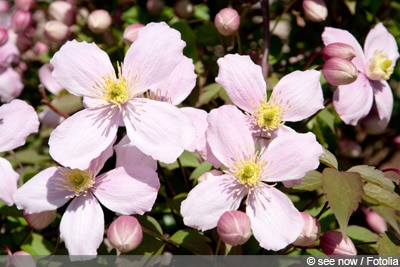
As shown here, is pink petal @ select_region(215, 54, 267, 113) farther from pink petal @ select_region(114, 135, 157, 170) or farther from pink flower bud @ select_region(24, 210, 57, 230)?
pink flower bud @ select_region(24, 210, 57, 230)

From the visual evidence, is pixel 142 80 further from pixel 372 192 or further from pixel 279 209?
pixel 372 192

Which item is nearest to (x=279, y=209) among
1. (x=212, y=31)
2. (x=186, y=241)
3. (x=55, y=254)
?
(x=186, y=241)

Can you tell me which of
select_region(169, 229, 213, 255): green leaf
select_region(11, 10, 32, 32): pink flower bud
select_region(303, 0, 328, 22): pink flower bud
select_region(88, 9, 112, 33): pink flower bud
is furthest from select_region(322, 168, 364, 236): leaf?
select_region(11, 10, 32, 32): pink flower bud

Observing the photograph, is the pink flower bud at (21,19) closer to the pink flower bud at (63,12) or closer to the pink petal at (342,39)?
the pink flower bud at (63,12)

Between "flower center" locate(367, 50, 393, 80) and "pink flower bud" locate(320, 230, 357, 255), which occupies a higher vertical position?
"flower center" locate(367, 50, 393, 80)

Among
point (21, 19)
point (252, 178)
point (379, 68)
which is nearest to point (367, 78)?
point (379, 68)

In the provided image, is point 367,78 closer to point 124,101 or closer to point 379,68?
point 379,68
